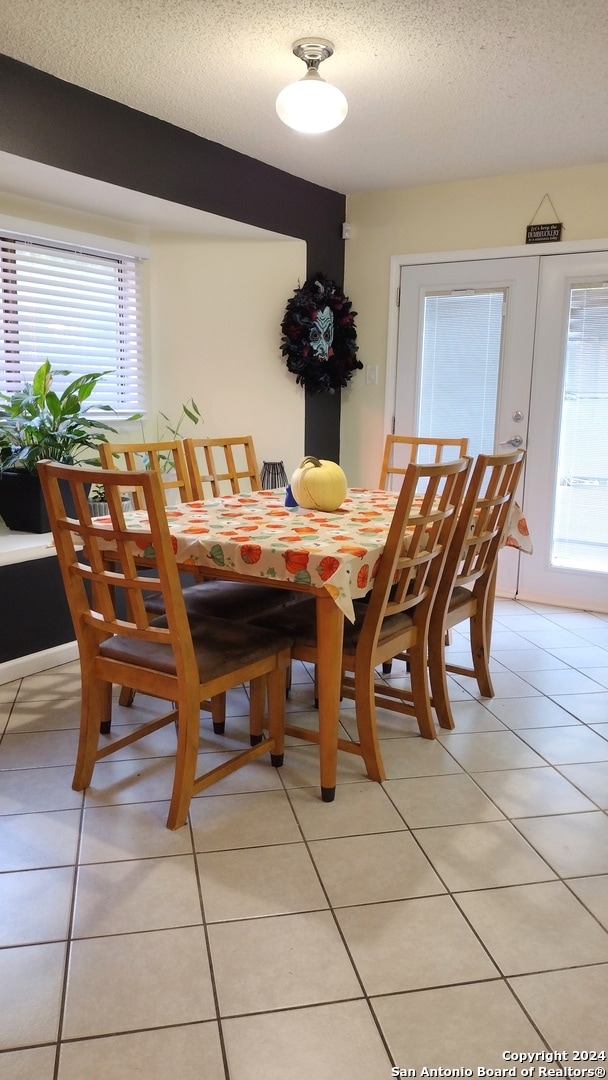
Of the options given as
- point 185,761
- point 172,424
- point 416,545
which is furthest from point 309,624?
point 172,424

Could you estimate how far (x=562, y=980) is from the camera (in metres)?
1.48

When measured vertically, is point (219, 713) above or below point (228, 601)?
below

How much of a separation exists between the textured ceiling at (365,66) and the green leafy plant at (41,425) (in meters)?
1.16

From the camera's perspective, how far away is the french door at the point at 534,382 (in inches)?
156

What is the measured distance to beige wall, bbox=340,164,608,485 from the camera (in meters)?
3.83

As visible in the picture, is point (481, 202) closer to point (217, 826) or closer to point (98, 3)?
point (98, 3)

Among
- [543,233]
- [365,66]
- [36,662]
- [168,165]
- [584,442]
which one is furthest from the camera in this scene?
[584,442]

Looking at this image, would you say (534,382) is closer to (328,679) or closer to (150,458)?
(150,458)

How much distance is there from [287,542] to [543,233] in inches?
109

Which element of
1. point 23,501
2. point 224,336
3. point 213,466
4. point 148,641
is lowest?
point 148,641

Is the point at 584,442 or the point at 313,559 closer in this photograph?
the point at 313,559

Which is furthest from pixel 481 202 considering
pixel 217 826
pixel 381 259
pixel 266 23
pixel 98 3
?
pixel 217 826

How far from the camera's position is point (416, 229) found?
430 centimetres

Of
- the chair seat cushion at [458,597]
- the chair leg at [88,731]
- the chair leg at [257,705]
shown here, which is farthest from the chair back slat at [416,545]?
the chair leg at [88,731]
